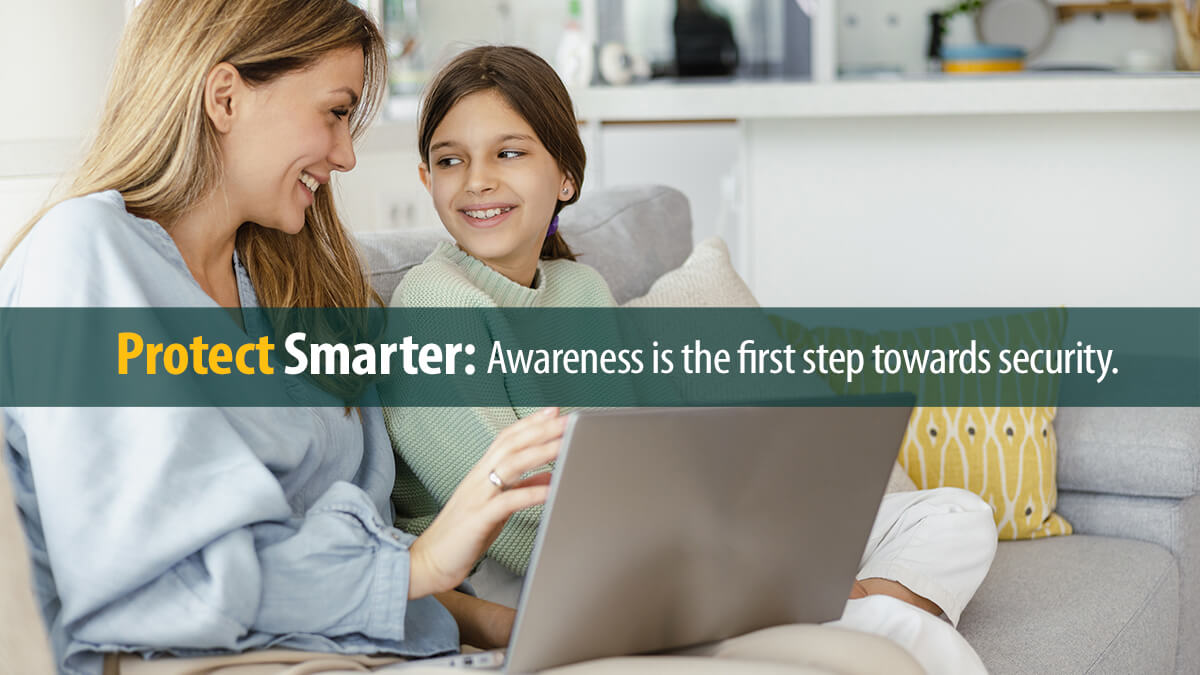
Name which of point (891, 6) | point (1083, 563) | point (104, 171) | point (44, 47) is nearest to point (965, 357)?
point (1083, 563)

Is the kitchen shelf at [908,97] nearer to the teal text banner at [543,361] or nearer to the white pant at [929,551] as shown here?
the teal text banner at [543,361]

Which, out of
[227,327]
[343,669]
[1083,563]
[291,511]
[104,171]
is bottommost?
[1083,563]

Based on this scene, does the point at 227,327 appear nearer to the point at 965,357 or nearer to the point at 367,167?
the point at 965,357

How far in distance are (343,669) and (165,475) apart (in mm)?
223

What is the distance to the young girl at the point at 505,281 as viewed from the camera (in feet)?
4.43

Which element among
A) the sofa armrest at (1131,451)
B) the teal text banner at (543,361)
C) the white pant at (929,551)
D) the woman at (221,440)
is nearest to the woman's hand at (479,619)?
the woman at (221,440)

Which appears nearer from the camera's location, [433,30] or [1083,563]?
[1083,563]

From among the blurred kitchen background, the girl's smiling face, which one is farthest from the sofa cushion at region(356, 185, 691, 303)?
the blurred kitchen background

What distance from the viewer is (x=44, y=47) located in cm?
177

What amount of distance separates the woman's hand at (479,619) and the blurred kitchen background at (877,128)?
192 cm

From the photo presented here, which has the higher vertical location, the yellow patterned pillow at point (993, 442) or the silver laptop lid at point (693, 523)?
the silver laptop lid at point (693, 523)

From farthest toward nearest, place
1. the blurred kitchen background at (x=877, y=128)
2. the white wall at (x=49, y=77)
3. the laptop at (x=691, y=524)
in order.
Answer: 1. the blurred kitchen background at (x=877, y=128)
2. the white wall at (x=49, y=77)
3. the laptop at (x=691, y=524)

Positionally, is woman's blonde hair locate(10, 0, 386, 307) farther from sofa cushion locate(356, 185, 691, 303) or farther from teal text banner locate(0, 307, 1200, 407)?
sofa cushion locate(356, 185, 691, 303)

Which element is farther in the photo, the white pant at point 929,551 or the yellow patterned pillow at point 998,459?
the yellow patterned pillow at point 998,459
